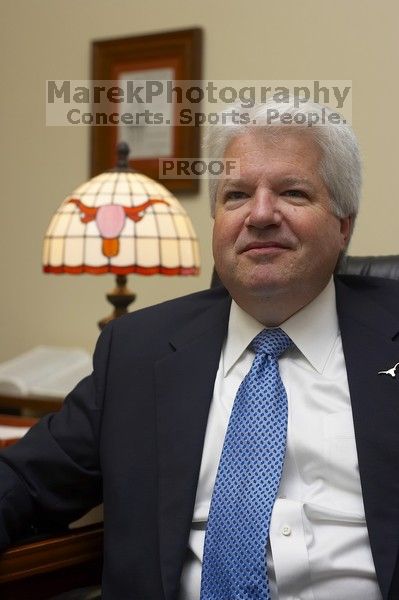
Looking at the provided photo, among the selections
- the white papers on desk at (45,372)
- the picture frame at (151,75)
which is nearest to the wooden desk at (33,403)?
the white papers on desk at (45,372)

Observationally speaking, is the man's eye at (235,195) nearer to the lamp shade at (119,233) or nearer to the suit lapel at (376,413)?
the suit lapel at (376,413)

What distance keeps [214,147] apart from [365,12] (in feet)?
4.89

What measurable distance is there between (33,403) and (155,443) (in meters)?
Result: 1.50

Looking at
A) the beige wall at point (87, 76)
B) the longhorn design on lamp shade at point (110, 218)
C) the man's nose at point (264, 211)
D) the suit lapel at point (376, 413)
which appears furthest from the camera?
the beige wall at point (87, 76)

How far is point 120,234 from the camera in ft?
7.85

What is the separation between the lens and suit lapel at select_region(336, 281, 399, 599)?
1.41 meters

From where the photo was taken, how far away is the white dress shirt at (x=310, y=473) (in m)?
1.42

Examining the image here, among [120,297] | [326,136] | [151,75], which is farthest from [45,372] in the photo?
[326,136]

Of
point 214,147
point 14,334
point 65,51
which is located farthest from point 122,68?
point 214,147

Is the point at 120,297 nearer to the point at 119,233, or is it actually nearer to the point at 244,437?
the point at 119,233

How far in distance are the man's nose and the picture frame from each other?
174cm

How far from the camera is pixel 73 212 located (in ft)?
8.05

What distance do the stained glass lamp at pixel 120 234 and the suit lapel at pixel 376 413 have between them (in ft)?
2.81

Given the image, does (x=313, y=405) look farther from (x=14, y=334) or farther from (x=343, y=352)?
(x=14, y=334)
